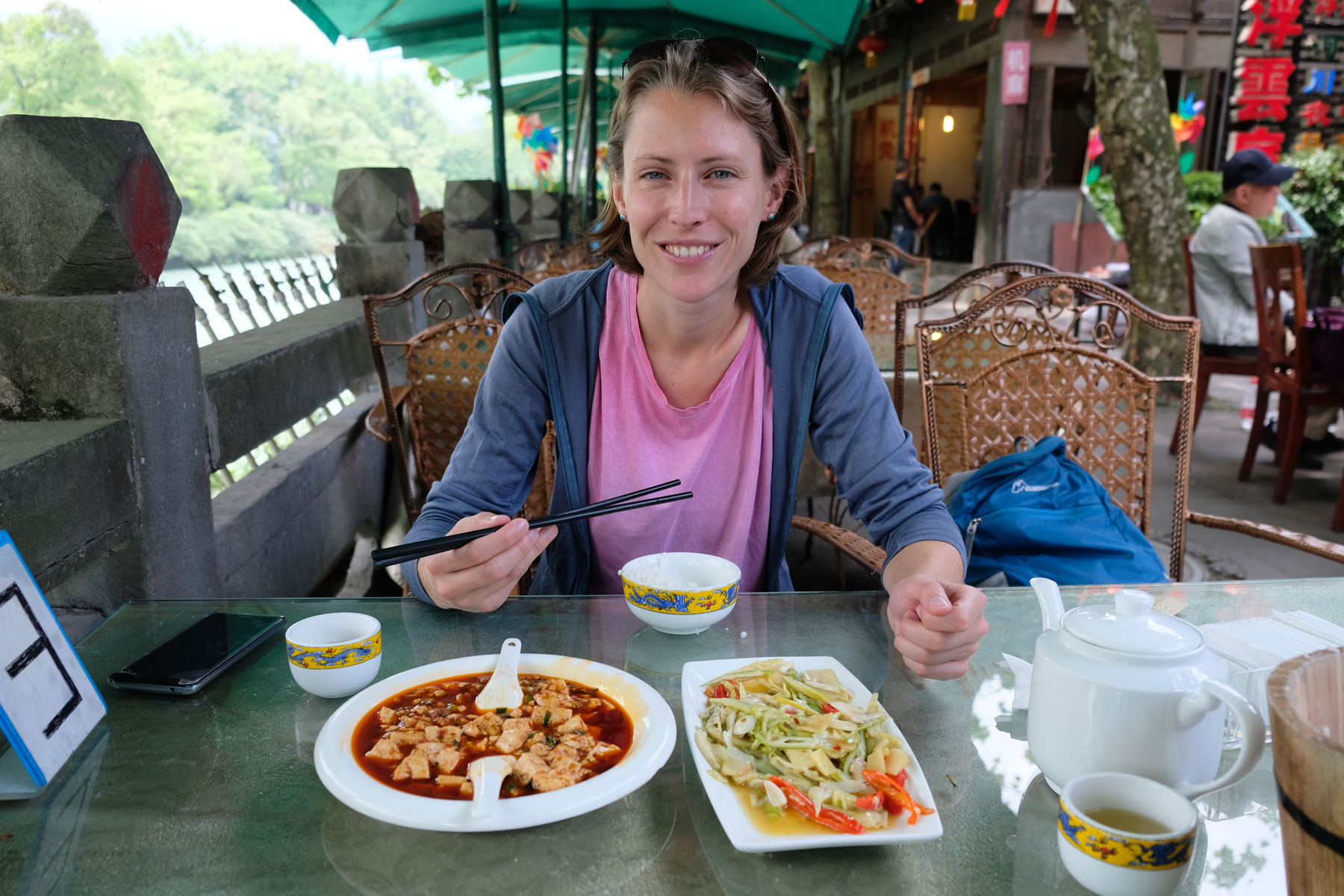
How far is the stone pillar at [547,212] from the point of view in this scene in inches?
381

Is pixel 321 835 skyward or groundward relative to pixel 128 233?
groundward

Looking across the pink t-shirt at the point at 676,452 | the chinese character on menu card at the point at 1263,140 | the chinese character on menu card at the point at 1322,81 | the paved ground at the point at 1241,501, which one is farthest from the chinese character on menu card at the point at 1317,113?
the pink t-shirt at the point at 676,452

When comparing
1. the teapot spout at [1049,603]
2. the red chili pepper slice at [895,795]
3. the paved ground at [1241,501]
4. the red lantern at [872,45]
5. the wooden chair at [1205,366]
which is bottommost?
the paved ground at [1241,501]

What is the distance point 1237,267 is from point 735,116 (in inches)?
192

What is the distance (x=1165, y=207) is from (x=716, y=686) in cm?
650

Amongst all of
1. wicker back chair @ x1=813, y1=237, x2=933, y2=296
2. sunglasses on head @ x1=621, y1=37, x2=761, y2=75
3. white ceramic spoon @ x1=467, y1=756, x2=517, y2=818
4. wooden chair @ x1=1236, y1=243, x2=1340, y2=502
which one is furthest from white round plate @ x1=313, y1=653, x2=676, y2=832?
wooden chair @ x1=1236, y1=243, x2=1340, y2=502

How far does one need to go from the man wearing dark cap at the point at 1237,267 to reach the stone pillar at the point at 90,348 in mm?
5534

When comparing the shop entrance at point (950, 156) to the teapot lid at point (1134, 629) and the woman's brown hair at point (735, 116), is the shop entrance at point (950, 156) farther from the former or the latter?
the teapot lid at point (1134, 629)

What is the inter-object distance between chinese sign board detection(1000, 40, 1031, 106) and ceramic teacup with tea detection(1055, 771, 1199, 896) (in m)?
12.3

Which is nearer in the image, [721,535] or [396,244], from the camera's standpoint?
[721,535]

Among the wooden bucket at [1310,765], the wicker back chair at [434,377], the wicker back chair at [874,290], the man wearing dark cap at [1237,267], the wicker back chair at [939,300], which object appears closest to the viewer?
the wooden bucket at [1310,765]

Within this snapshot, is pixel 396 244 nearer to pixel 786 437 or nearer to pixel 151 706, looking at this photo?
pixel 786 437

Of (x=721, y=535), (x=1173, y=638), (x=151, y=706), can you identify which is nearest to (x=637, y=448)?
(x=721, y=535)

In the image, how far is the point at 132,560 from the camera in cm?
153
